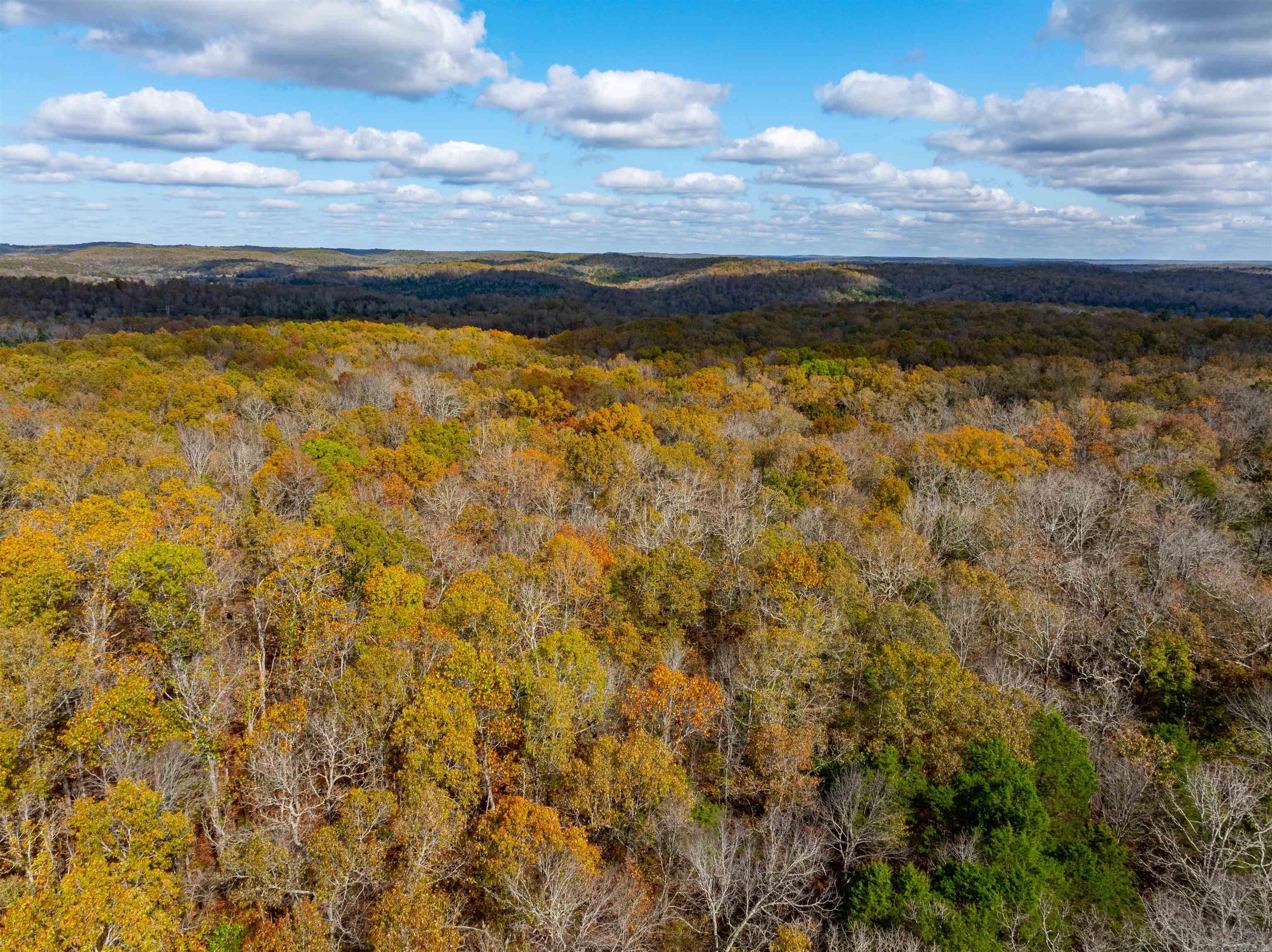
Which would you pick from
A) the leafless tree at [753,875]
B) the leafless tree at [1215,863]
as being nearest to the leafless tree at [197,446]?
the leafless tree at [753,875]

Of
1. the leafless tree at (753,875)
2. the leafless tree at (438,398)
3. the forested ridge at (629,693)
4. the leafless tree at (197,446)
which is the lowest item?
the leafless tree at (753,875)

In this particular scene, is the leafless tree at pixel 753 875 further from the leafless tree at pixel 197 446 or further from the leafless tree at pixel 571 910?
the leafless tree at pixel 197 446

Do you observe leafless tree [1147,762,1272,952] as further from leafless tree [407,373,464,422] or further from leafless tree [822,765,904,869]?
leafless tree [407,373,464,422]

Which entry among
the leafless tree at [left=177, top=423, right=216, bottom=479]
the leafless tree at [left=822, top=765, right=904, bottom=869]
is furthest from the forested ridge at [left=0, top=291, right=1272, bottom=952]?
the leafless tree at [left=177, top=423, right=216, bottom=479]

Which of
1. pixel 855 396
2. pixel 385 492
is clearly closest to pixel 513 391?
pixel 385 492

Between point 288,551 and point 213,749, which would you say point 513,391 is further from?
point 213,749

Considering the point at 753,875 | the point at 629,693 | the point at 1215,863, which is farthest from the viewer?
the point at 629,693

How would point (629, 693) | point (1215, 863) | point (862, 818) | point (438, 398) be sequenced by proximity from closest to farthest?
point (1215, 863) < point (862, 818) < point (629, 693) < point (438, 398)

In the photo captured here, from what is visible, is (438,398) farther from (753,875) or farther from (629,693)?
(753,875)

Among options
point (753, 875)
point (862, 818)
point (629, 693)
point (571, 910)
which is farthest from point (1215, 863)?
point (571, 910)
